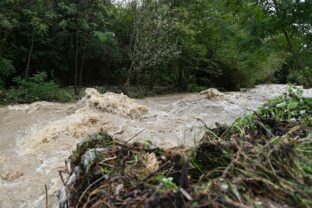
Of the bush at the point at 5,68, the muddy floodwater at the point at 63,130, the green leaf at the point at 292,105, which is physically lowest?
the muddy floodwater at the point at 63,130

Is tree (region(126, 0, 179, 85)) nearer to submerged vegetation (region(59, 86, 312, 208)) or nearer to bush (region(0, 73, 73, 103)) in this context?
bush (region(0, 73, 73, 103))

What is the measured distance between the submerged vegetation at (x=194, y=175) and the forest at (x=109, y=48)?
354 inches

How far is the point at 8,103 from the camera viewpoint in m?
12.0

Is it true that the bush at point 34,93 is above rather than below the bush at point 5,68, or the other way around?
below

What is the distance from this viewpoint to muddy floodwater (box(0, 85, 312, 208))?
192 inches

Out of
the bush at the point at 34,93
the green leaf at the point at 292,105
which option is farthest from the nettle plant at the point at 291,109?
the bush at the point at 34,93

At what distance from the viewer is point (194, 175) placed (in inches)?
67.6

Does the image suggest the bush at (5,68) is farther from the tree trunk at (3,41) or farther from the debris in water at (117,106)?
the debris in water at (117,106)

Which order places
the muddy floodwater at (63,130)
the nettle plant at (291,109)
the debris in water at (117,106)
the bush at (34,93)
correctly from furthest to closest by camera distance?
the bush at (34,93)
the debris in water at (117,106)
the muddy floodwater at (63,130)
the nettle plant at (291,109)

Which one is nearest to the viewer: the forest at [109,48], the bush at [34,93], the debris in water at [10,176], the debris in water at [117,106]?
the debris in water at [10,176]

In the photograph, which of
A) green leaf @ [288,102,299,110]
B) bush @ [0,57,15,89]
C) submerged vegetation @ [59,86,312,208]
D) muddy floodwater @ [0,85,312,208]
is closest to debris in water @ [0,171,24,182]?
muddy floodwater @ [0,85,312,208]

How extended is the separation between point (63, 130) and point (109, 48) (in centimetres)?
974

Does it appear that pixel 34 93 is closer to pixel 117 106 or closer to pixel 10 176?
pixel 117 106

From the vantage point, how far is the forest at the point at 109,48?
1350cm
